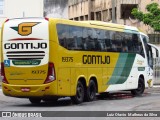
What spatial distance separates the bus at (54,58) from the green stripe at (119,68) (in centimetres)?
77

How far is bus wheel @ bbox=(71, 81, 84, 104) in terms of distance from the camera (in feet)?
→ 75.6

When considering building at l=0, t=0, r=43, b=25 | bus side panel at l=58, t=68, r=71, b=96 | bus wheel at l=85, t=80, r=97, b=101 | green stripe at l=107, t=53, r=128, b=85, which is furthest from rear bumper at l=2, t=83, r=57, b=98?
building at l=0, t=0, r=43, b=25

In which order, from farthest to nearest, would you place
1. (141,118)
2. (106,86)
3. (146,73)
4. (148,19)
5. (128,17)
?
(128,17) → (148,19) → (146,73) → (106,86) → (141,118)

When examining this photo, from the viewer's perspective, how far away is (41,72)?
21562 mm

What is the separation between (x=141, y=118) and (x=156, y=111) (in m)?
2.50

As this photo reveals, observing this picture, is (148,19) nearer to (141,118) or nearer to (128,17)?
(128,17)

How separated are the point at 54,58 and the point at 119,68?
254 inches

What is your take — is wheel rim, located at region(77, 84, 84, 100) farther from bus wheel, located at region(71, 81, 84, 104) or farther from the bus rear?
the bus rear

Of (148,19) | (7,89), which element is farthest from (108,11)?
(7,89)

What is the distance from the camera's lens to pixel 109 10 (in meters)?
70.2

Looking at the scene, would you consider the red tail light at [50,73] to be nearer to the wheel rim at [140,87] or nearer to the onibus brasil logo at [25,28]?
the onibus brasil logo at [25,28]

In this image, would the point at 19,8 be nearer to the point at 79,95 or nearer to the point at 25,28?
the point at 79,95

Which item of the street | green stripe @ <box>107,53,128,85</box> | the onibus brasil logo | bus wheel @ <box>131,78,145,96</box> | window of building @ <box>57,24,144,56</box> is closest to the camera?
the street

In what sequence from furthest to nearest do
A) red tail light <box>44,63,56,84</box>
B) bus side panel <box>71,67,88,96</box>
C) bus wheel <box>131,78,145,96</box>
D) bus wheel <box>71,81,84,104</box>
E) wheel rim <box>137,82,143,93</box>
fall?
wheel rim <box>137,82,143,93</box>, bus wheel <box>131,78,145,96</box>, bus wheel <box>71,81,84,104</box>, bus side panel <box>71,67,88,96</box>, red tail light <box>44,63,56,84</box>
